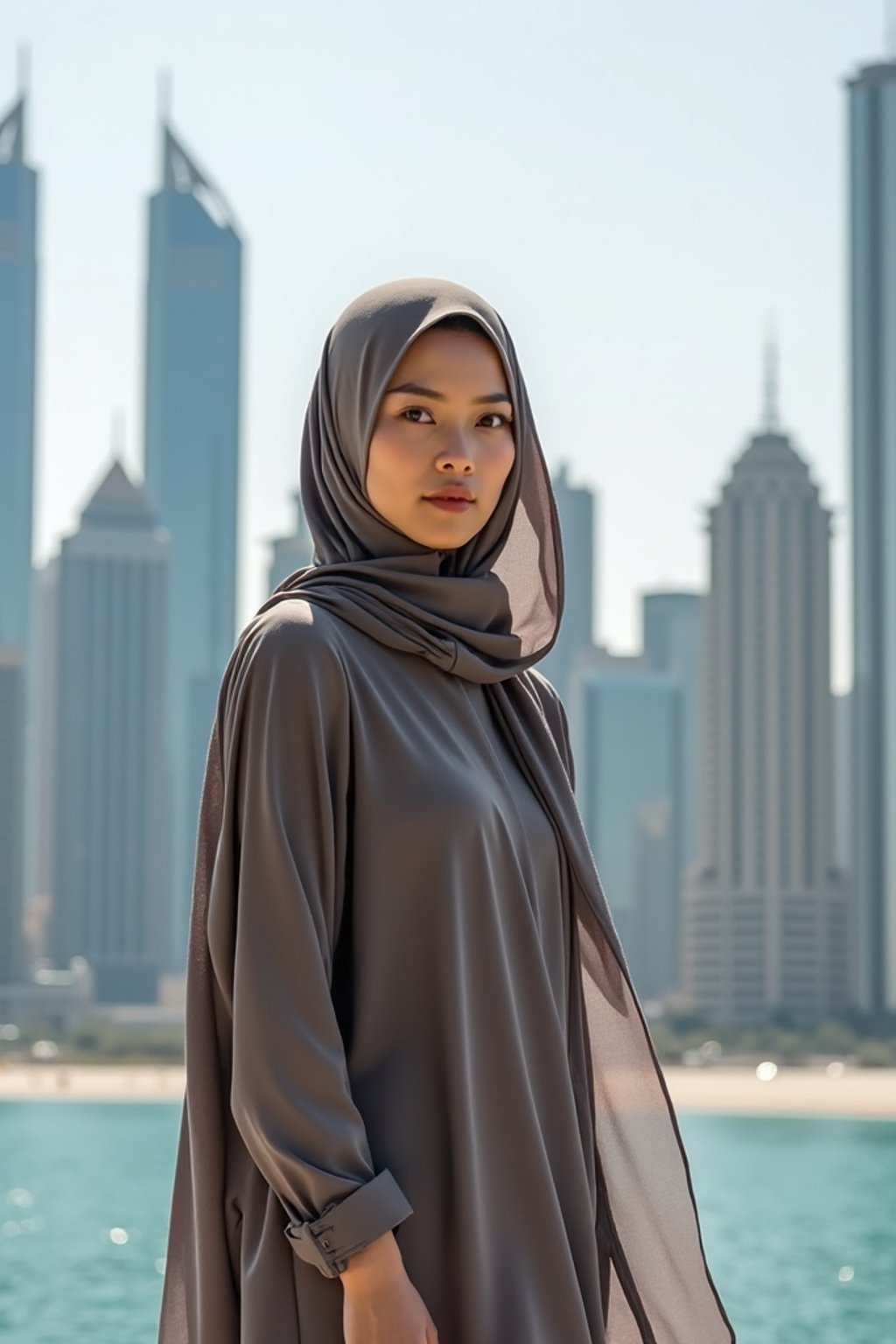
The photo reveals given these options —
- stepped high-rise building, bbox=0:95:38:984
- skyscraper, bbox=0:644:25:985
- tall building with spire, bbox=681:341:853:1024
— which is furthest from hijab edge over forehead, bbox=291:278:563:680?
stepped high-rise building, bbox=0:95:38:984

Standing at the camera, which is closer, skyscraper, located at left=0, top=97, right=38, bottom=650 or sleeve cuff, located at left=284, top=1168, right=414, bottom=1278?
sleeve cuff, located at left=284, top=1168, right=414, bottom=1278

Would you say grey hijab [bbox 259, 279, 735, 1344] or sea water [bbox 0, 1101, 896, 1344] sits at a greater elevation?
grey hijab [bbox 259, 279, 735, 1344]

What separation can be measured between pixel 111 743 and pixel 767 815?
37219mm

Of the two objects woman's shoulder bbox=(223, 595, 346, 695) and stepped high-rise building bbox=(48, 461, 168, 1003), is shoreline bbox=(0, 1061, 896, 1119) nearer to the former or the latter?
stepped high-rise building bbox=(48, 461, 168, 1003)

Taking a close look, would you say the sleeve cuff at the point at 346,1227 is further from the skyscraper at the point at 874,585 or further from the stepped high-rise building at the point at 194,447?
the stepped high-rise building at the point at 194,447

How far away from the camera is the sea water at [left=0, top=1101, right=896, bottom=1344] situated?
593 inches

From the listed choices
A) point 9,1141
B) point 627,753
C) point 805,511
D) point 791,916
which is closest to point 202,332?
point 627,753

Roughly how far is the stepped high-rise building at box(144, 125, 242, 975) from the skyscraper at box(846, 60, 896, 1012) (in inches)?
2584

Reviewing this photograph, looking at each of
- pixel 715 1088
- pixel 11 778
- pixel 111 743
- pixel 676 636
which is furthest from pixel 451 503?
pixel 676 636

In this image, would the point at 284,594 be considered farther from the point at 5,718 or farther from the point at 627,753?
the point at 627,753

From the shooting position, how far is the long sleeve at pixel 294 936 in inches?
64.5

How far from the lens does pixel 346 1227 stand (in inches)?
63.9

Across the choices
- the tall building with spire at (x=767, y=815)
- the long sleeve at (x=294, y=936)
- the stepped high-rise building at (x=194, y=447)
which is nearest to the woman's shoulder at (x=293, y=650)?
the long sleeve at (x=294, y=936)

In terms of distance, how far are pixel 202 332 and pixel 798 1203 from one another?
4956 inches
